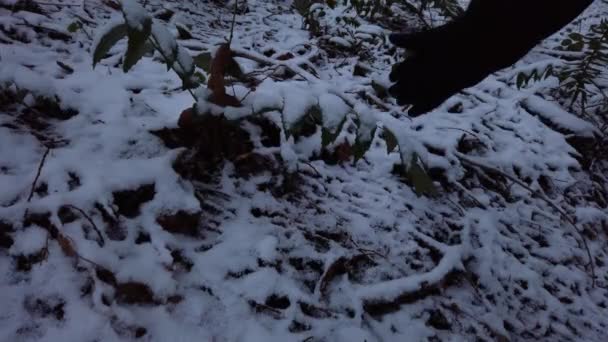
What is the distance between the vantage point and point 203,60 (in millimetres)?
873

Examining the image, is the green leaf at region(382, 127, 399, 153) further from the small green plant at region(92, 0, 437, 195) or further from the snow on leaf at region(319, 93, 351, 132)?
the snow on leaf at region(319, 93, 351, 132)

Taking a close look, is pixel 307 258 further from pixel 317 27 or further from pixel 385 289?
pixel 317 27

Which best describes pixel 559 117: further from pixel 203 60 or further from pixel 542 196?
pixel 203 60

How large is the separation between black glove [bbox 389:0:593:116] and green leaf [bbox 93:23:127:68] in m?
0.59

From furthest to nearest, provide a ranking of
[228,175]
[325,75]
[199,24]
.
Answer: [199,24]
[325,75]
[228,175]

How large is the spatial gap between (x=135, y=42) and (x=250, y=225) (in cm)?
47

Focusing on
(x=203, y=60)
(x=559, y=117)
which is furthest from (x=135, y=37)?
(x=559, y=117)

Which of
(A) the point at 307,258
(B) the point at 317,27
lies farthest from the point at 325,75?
(A) the point at 307,258

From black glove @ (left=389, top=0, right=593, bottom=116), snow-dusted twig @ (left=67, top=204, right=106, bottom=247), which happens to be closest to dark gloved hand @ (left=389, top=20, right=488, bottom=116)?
black glove @ (left=389, top=0, right=593, bottom=116)

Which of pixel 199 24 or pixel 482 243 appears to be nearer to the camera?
pixel 482 243

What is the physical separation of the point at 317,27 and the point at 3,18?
174cm

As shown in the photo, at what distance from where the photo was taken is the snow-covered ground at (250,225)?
0.66 metres

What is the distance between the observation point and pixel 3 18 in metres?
1.26

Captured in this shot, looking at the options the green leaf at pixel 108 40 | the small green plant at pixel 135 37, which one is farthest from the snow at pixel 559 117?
the green leaf at pixel 108 40
